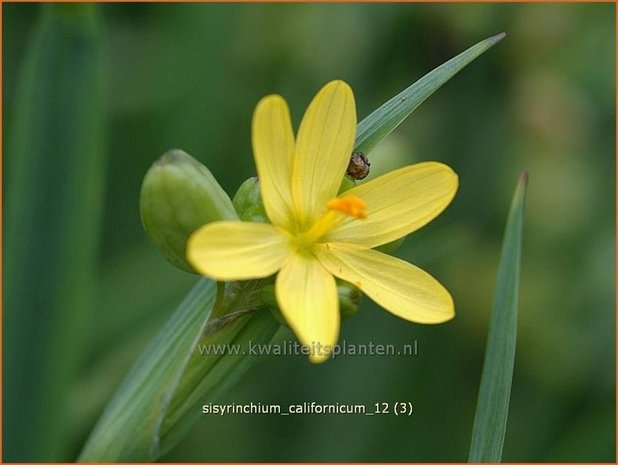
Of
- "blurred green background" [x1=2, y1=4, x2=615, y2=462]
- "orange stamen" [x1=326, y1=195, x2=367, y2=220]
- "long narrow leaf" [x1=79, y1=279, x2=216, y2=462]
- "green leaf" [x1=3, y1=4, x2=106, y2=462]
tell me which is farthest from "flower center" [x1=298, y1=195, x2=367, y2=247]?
"blurred green background" [x1=2, y1=4, x2=615, y2=462]

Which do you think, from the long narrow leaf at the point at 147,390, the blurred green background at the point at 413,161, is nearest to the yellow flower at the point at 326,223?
the long narrow leaf at the point at 147,390

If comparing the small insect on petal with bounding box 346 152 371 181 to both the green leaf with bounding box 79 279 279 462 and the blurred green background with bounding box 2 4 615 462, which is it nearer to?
the green leaf with bounding box 79 279 279 462

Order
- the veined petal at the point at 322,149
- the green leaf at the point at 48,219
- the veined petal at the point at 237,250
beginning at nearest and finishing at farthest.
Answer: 1. the veined petal at the point at 237,250
2. the veined petal at the point at 322,149
3. the green leaf at the point at 48,219

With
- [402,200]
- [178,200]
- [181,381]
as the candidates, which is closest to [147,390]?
[181,381]

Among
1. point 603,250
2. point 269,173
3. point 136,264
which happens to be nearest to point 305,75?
point 136,264

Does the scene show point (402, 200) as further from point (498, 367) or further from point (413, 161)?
point (413, 161)

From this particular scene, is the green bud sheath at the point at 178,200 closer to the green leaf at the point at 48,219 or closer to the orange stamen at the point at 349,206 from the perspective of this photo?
the orange stamen at the point at 349,206

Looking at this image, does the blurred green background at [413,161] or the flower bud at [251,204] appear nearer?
the flower bud at [251,204]
